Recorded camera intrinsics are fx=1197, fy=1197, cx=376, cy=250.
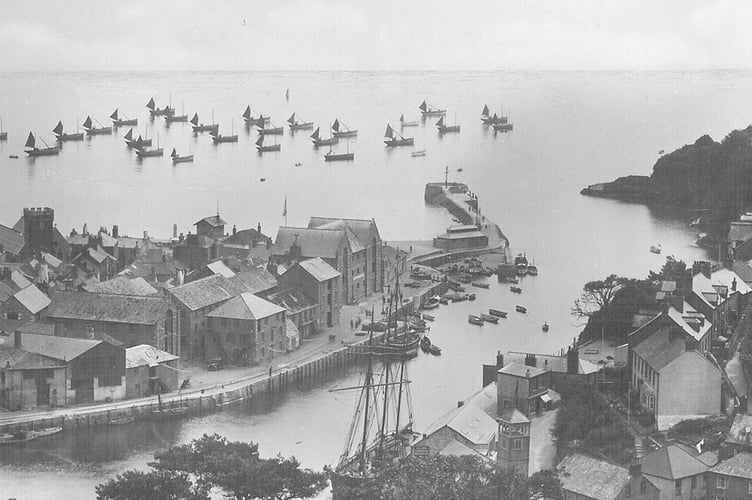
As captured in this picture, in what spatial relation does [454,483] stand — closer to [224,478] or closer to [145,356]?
[224,478]

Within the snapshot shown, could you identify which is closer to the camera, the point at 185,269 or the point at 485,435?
the point at 485,435

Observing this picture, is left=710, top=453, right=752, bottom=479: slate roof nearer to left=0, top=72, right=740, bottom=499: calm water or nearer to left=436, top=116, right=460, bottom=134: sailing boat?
left=0, top=72, right=740, bottom=499: calm water

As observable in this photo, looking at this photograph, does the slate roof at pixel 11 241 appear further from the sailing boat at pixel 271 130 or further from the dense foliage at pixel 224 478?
the sailing boat at pixel 271 130

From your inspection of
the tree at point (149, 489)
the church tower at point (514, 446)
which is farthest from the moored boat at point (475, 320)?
the tree at point (149, 489)

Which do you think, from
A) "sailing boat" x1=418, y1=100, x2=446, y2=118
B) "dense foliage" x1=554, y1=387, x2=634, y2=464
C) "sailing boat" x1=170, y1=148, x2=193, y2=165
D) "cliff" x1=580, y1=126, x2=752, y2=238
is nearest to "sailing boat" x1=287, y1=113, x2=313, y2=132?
"sailing boat" x1=418, y1=100, x2=446, y2=118

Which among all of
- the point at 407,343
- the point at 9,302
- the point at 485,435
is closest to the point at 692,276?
the point at 407,343

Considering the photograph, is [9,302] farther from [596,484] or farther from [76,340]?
[596,484]

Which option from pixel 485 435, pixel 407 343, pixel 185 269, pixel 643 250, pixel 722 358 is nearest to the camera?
pixel 485 435
